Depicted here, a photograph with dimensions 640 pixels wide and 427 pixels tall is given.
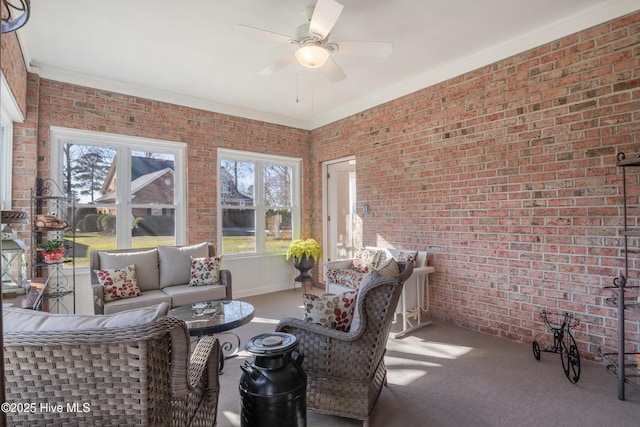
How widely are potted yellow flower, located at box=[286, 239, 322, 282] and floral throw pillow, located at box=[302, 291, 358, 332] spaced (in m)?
3.25

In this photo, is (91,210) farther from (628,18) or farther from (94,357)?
(628,18)

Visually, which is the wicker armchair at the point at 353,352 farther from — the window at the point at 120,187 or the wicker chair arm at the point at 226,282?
the window at the point at 120,187

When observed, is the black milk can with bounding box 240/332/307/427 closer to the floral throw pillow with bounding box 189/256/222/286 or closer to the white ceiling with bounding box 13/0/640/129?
the floral throw pillow with bounding box 189/256/222/286

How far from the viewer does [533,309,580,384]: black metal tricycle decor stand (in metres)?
2.67

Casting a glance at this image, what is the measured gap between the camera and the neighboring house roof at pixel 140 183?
4.43m

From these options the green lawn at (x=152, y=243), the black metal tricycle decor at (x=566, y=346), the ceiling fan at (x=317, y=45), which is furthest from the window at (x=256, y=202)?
the black metal tricycle decor at (x=566, y=346)

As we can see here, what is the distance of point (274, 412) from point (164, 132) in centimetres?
416

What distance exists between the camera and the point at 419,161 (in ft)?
14.1

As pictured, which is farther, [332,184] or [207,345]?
[332,184]

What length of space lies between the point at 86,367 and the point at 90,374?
0.10 feet

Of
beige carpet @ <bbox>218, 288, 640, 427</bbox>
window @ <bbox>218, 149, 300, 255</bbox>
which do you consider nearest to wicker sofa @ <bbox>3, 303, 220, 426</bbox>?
beige carpet @ <bbox>218, 288, 640, 427</bbox>

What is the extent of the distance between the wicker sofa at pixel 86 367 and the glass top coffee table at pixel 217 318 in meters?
1.18

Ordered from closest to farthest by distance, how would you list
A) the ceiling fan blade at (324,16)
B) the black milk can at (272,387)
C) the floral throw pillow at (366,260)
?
the black milk can at (272,387) → the ceiling fan blade at (324,16) → the floral throw pillow at (366,260)

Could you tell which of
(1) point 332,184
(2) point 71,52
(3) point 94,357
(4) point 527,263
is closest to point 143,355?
(3) point 94,357
